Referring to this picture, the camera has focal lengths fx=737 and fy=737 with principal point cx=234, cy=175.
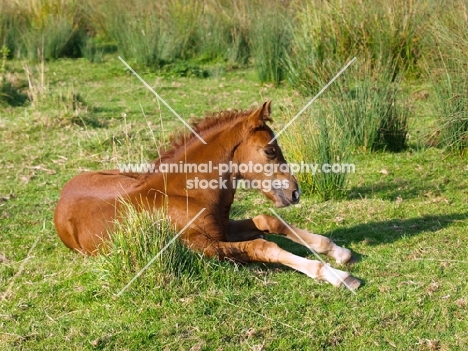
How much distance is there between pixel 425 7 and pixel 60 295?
865 centimetres

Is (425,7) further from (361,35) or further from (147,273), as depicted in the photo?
(147,273)

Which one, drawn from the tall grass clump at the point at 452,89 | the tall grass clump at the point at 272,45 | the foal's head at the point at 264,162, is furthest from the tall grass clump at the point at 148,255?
the tall grass clump at the point at 272,45

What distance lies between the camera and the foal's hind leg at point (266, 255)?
5512mm

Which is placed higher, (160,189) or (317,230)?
(160,189)

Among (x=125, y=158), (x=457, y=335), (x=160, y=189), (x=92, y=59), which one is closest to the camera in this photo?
(x=457, y=335)

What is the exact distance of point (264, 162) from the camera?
19.2 ft

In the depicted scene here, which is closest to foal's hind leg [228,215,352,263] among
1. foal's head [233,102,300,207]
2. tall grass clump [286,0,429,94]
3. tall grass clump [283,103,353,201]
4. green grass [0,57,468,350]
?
green grass [0,57,468,350]

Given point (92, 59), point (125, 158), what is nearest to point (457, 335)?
point (125, 158)

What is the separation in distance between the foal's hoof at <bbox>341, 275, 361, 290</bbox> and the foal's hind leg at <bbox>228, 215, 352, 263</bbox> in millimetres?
502

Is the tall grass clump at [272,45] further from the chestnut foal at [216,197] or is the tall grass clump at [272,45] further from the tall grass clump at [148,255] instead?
the tall grass clump at [148,255]

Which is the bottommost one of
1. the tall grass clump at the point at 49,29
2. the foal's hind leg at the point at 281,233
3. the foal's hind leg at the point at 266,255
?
the tall grass clump at the point at 49,29

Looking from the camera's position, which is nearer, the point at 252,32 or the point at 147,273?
the point at 147,273

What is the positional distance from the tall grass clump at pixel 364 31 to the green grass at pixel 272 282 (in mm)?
2563

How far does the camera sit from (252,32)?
47.6ft
